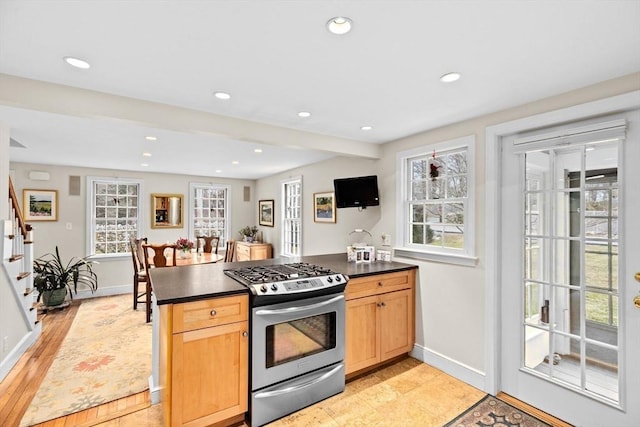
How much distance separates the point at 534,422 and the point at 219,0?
3144 mm

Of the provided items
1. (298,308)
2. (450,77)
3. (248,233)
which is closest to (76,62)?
(298,308)

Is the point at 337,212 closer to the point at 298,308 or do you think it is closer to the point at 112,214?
the point at 298,308

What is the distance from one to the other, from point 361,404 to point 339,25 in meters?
2.53

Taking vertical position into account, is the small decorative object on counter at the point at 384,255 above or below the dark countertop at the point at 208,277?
above

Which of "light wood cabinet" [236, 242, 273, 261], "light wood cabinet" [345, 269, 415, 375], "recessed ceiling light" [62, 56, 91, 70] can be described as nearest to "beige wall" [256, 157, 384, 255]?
"light wood cabinet" [236, 242, 273, 261]

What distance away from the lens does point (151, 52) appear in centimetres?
162

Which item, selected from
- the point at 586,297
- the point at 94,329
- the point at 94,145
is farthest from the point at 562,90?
the point at 94,329

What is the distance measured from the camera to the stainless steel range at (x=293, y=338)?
213 centimetres

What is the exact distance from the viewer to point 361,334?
2.70 meters

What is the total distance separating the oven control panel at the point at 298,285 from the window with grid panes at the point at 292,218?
288 centimetres

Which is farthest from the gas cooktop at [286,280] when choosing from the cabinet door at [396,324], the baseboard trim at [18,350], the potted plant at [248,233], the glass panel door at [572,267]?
the potted plant at [248,233]

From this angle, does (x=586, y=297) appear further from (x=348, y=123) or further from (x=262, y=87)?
(x=262, y=87)

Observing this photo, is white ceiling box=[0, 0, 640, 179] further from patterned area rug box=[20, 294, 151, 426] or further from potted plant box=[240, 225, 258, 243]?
potted plant box=[240, 225, 258, 243]

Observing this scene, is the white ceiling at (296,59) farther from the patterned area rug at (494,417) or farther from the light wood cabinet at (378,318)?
the patterned area rug at (494,417)
